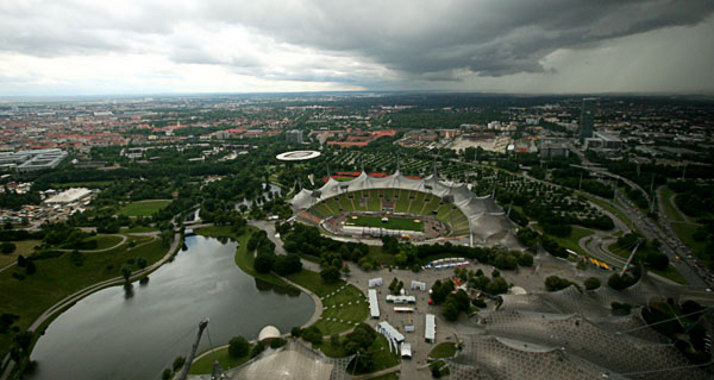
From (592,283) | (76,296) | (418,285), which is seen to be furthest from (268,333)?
(592,283)

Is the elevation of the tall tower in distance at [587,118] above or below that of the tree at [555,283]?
above

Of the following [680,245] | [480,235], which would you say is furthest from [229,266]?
[680,245]

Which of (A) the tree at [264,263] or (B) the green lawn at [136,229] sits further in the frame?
(B) the green lawn at [136,229]

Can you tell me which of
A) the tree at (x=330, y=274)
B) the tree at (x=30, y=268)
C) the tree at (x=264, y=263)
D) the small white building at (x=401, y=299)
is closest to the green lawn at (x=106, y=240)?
the tree at (x=30, y=268)

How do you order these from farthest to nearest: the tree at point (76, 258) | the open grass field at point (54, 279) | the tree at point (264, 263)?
the tree at point (76, 258) → the tree at point (264, 263) → the open grass field at point (54, 279)

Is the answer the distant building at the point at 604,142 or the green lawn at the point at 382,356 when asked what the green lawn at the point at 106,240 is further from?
the distant building at the point at 604,142

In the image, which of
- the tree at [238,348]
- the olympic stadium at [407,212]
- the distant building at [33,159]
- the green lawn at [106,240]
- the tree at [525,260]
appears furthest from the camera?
the distant building at [33,159]

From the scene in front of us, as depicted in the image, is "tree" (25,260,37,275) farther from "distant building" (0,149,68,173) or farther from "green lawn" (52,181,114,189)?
"distant building" (0,149,68,173)
